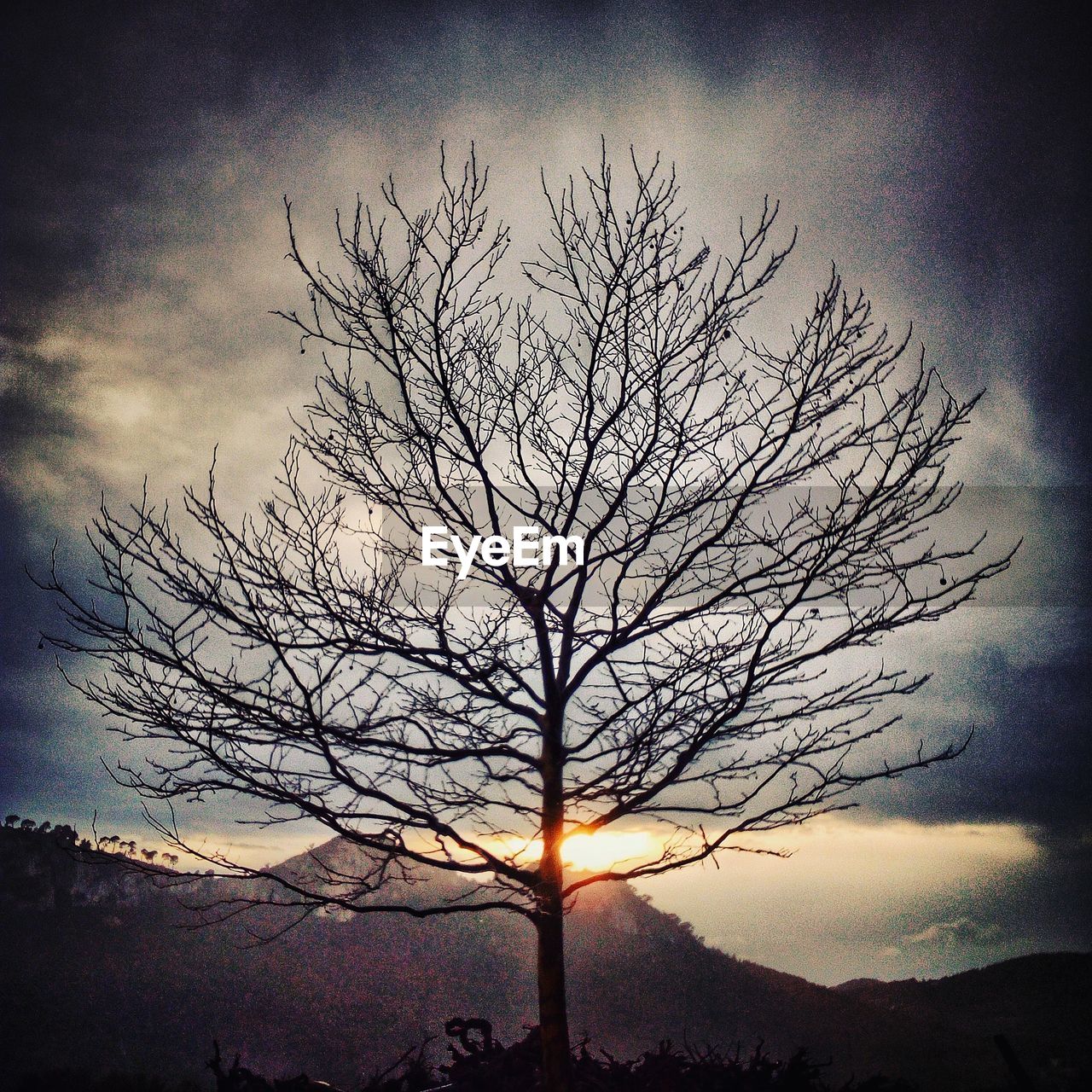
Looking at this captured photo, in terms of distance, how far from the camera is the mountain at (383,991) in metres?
9.24

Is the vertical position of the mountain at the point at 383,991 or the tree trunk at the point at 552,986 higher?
the tree trunk at the point at 552,986

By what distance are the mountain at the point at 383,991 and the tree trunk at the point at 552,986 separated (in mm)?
4333

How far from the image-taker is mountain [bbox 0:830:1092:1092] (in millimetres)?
9242

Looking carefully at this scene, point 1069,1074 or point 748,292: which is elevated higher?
point 748,292

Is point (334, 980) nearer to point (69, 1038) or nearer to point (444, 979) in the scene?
point (444, 979)

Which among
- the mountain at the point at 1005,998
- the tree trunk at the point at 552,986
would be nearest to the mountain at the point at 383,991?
the mountain at the point at 1005,998

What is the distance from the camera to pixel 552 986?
4.04 metres

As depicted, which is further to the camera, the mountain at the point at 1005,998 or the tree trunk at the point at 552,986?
the mountain at the point at 1005,998

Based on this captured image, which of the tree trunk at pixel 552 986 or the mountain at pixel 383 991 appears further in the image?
the mountain at pixel 383 991

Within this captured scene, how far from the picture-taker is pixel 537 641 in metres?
4.72

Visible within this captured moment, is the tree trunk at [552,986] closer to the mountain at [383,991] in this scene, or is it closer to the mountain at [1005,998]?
the mountain at [383,991]

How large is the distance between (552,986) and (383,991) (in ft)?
33.6

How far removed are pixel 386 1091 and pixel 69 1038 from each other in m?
10.3

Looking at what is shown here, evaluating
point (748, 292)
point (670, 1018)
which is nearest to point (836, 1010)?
point (670, 1018)
